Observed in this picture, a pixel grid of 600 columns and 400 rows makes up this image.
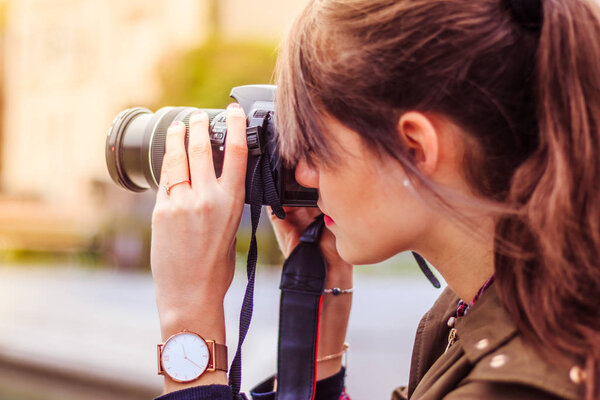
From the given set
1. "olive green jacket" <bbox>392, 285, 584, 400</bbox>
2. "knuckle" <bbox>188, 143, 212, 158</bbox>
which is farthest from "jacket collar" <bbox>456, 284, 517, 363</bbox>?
"knuckle" <bbox>188, 143, 212, 158</bbox>

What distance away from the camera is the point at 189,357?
1077 millimetres

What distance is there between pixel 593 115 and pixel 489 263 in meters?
0.26

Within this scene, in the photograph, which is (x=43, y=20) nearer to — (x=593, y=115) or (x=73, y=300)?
(x=73, y=300)

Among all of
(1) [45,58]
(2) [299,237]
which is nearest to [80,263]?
(1) [45,58]

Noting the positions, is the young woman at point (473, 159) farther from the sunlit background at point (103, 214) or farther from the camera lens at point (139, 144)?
the sunlit background at point (103, 214)

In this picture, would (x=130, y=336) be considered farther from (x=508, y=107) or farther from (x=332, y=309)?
(x=508, y=107)

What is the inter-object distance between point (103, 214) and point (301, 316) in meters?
11.6

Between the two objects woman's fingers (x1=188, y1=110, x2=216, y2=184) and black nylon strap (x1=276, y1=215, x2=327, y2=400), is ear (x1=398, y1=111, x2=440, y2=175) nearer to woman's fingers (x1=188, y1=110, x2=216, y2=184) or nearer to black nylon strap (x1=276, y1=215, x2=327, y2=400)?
woman's fingers (x1=188, y1=110, x2=216, y2=184)

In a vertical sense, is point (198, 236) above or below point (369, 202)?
below

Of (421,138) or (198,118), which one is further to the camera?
(198,118)

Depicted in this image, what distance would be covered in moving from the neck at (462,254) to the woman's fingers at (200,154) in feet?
1.31

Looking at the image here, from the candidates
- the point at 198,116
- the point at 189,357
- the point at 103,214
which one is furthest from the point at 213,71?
the point at 189,357

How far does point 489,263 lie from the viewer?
962mm

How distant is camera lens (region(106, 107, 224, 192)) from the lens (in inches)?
51.3
